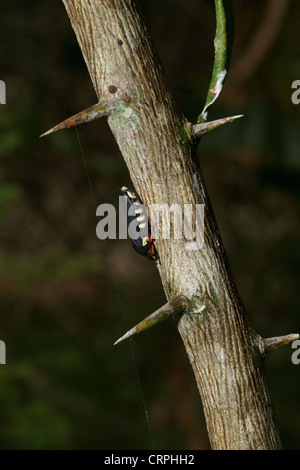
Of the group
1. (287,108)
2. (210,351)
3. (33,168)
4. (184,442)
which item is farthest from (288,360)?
(210,351)

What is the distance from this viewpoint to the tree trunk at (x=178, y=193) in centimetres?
164

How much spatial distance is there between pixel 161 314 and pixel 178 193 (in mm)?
314

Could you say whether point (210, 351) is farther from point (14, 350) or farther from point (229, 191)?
point (229, 191)

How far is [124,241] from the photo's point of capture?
7648 millimetres

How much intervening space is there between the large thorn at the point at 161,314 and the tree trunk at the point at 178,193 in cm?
3

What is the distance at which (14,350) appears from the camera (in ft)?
17.8

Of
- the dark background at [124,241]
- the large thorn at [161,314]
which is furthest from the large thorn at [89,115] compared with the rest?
the dark background at [124,241]
